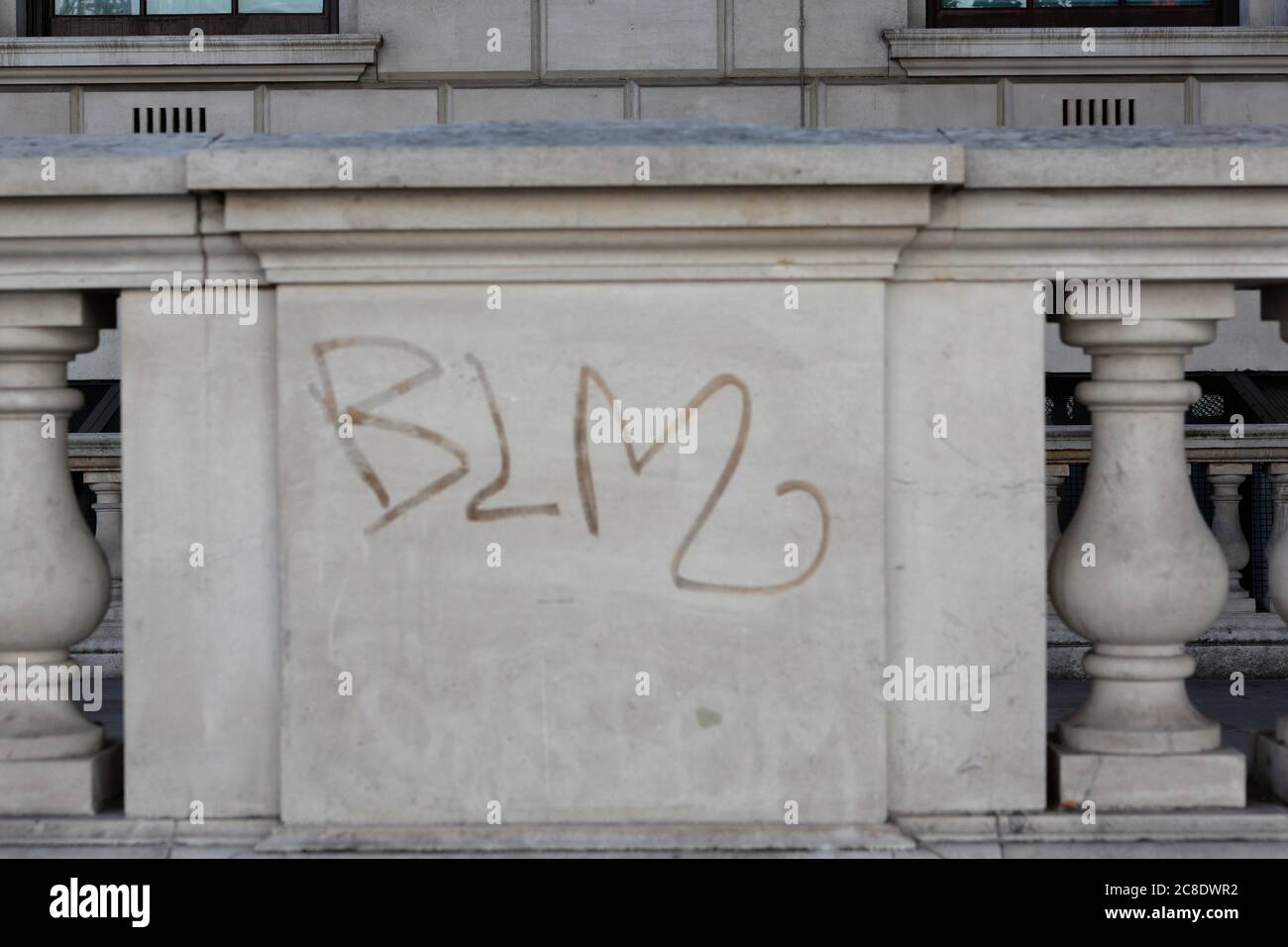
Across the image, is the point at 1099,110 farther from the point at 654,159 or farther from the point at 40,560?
the point at 40,560

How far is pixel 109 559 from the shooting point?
255 inches

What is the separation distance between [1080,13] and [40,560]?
29.9ft

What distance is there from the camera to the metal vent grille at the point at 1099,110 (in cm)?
1060

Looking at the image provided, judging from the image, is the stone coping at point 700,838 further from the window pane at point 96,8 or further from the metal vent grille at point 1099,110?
the window pane at point 96,8

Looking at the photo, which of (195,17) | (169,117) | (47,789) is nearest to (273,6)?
(195,17)

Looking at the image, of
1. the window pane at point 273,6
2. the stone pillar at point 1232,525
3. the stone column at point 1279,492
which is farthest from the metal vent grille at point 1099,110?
the window pane at point 273,6

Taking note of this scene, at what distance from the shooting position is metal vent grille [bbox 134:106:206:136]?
34.5 feet

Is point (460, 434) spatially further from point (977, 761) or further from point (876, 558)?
Answer: point (977, 761)

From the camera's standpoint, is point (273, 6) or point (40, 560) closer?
point (40, 560)

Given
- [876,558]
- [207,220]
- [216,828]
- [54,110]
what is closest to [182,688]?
[216,828]

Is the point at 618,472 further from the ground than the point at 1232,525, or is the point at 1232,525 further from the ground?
the point at 618,472

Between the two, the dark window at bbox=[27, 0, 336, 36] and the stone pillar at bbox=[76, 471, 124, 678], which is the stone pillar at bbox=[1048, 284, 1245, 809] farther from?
the dark window at bbox=[27, 0, 336, 36]

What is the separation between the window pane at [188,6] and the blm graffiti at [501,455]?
836 centimetres

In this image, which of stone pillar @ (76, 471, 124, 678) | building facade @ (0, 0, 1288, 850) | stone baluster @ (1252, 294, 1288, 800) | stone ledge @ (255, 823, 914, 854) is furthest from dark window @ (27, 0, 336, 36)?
stone ledge @ (255, 823, 914, 854)
